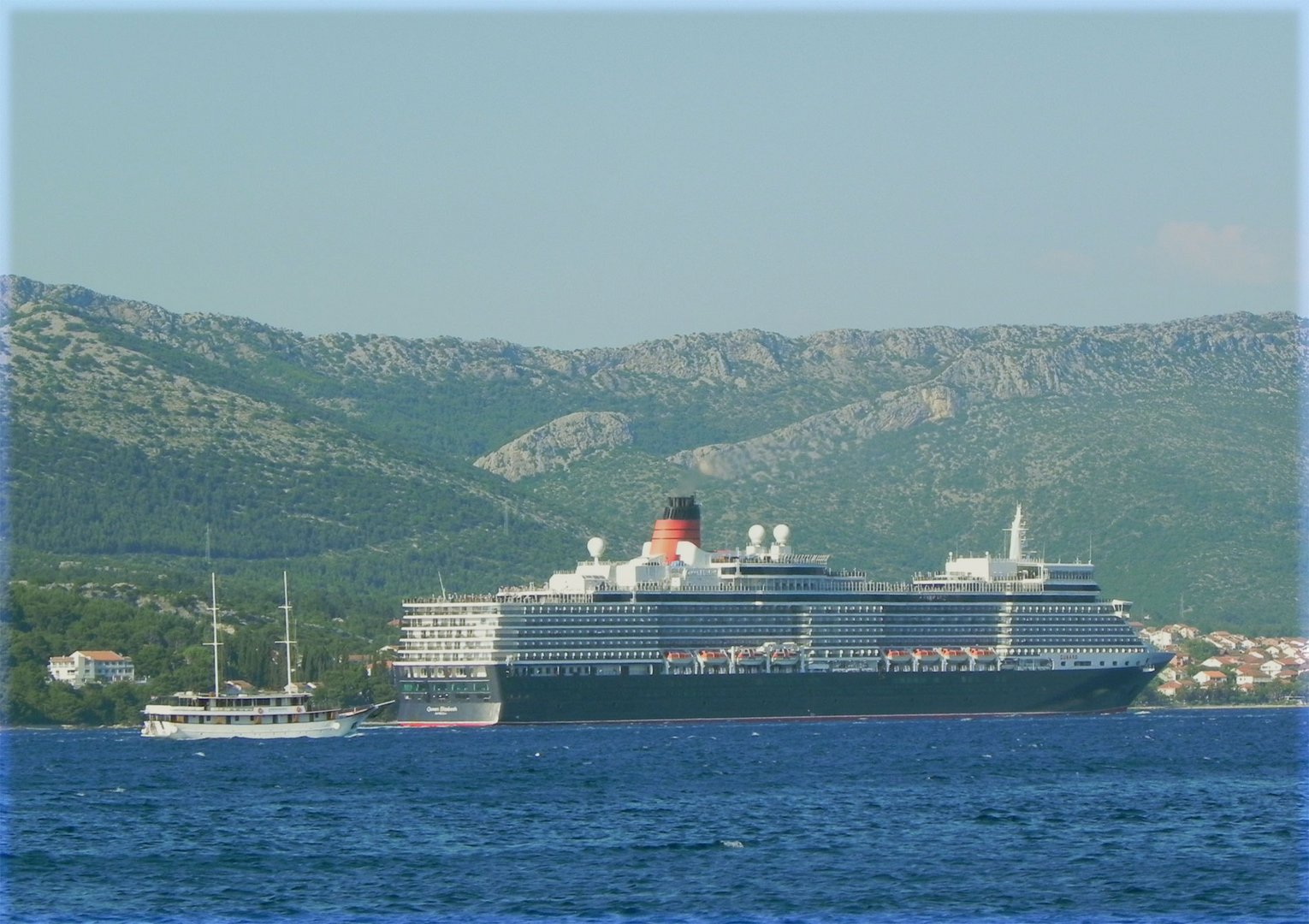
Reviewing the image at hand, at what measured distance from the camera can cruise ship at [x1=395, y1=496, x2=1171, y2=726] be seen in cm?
13612

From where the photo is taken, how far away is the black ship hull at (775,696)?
13500 centimetres

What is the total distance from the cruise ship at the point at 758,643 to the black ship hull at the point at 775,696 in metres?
0.10

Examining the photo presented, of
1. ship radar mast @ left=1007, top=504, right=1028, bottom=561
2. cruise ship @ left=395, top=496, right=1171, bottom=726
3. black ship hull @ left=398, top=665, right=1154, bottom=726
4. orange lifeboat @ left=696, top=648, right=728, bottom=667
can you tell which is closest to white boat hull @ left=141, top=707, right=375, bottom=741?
black ship hull @ left=398, top=665, right=1154, bottom=726

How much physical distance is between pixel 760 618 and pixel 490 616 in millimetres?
15942

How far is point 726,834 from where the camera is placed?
255ft

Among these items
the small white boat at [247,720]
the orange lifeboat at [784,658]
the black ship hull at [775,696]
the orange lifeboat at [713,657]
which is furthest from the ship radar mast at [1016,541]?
the small white boat at [247,720]

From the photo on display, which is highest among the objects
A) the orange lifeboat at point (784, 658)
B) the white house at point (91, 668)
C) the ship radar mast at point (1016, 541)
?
the ship radar mast at point (1016, 541)

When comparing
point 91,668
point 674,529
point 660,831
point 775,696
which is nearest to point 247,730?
point 775,696

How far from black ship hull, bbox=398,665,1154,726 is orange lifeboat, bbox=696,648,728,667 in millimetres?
1160

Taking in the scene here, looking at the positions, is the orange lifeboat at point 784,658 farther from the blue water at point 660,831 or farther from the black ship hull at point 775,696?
the blue water at point 660,831

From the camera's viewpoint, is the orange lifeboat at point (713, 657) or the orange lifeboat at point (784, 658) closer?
the orange lifeboat at point (713, 657)

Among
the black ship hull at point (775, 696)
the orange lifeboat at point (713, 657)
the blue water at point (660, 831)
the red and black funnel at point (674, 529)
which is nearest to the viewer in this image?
the blue water at point (660, 831)

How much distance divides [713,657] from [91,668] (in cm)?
4108

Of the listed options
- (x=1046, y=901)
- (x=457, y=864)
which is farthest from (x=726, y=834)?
(x=1046, y=901)
